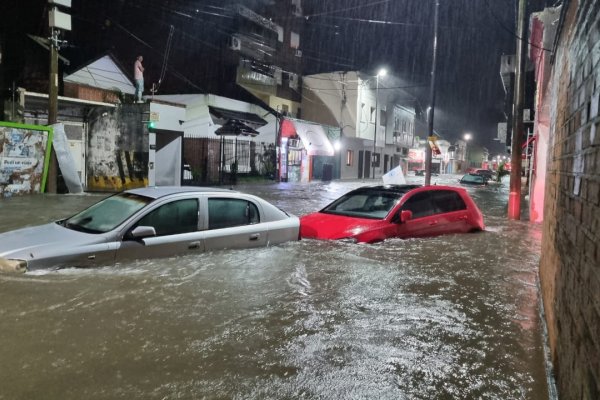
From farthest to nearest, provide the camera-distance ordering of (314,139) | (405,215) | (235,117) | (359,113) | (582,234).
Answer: (359,113) < (314,139) < (235,117) < (405,215) < (582,234)

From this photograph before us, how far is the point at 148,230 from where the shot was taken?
551 centimetres

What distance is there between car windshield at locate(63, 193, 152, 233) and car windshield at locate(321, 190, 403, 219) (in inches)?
141

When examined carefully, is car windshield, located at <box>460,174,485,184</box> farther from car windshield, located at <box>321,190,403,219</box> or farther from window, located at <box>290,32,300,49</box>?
car windshield, located at <box>321,190,403,219</box>

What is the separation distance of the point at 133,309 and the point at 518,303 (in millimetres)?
4199

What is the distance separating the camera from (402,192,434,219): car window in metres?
8.34

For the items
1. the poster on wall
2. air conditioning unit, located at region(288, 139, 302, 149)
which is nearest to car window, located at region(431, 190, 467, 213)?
the poster on wall

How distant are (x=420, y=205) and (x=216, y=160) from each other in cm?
1888

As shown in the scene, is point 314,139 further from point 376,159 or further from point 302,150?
point 376,159

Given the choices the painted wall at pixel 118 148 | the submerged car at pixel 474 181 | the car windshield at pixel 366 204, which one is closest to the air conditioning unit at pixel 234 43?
the painted wall at pixel 118 148

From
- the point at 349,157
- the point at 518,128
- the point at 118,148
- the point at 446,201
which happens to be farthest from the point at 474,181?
the point at 446,201

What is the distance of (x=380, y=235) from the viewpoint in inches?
299

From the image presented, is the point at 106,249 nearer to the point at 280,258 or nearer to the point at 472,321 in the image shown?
the point at 280,258

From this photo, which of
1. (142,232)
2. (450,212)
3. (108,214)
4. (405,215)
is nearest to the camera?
(142,232)

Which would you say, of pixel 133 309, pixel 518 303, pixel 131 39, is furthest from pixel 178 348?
pixel 131 39
